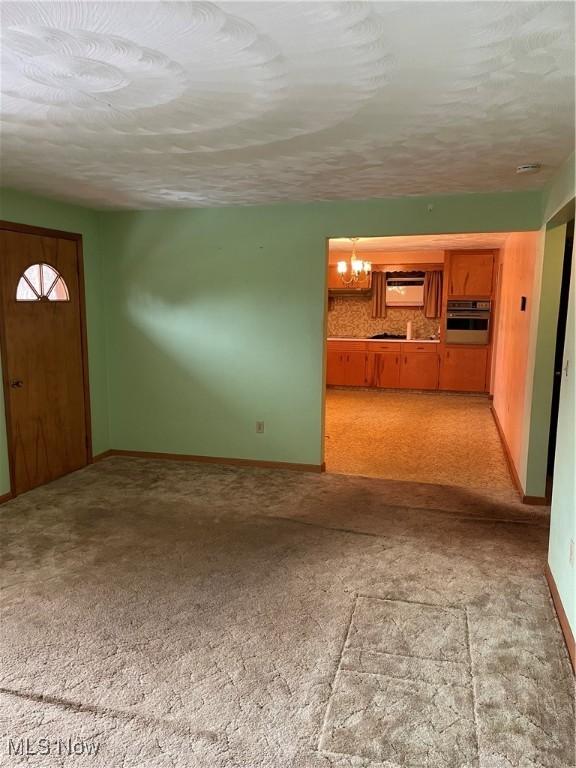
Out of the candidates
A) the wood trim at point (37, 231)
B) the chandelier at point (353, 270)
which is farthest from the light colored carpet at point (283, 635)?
the chandelier at point (353, 270)

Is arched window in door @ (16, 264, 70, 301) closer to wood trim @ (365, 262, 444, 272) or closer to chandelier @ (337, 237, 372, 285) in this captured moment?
chandelier @ (337, 237, 372, 285)

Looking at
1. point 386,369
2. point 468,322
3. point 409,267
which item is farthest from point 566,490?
point 409,267

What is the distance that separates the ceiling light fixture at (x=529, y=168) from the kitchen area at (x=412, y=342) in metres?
3.11

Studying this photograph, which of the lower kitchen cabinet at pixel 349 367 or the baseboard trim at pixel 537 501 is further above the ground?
the lower kitchen cabinet at pixel 349 367

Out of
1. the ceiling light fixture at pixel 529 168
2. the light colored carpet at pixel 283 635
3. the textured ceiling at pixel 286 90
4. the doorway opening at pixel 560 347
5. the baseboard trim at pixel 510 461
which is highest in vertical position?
the ceiling light fixture at pixel 529 168

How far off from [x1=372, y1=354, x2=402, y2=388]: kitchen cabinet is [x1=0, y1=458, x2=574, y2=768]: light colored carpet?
4868 millimetres

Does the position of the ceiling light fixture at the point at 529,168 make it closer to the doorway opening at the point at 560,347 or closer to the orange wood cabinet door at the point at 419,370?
the doorway opening at the point at 560,347

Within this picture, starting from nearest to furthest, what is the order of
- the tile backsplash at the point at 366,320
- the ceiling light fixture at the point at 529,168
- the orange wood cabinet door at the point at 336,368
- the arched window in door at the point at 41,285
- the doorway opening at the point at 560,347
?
the ceiling light fixture at the point at 529,168 → the doorway opening at the point at 560,347 → the arched window in door at the point at 41,285 → the orange wood cabinet door at the point at 336,368 → the tile backsplash at the point at 366,320

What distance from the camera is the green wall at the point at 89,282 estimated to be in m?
4.24

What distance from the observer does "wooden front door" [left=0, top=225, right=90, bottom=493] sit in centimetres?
424

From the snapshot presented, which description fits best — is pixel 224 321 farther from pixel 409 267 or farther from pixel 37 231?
pixel 409 267

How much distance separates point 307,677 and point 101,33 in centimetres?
247

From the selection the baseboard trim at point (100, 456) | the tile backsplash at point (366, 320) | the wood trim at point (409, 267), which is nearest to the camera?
the baseboard trim at point (100, 456)

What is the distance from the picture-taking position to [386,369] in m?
8.98
